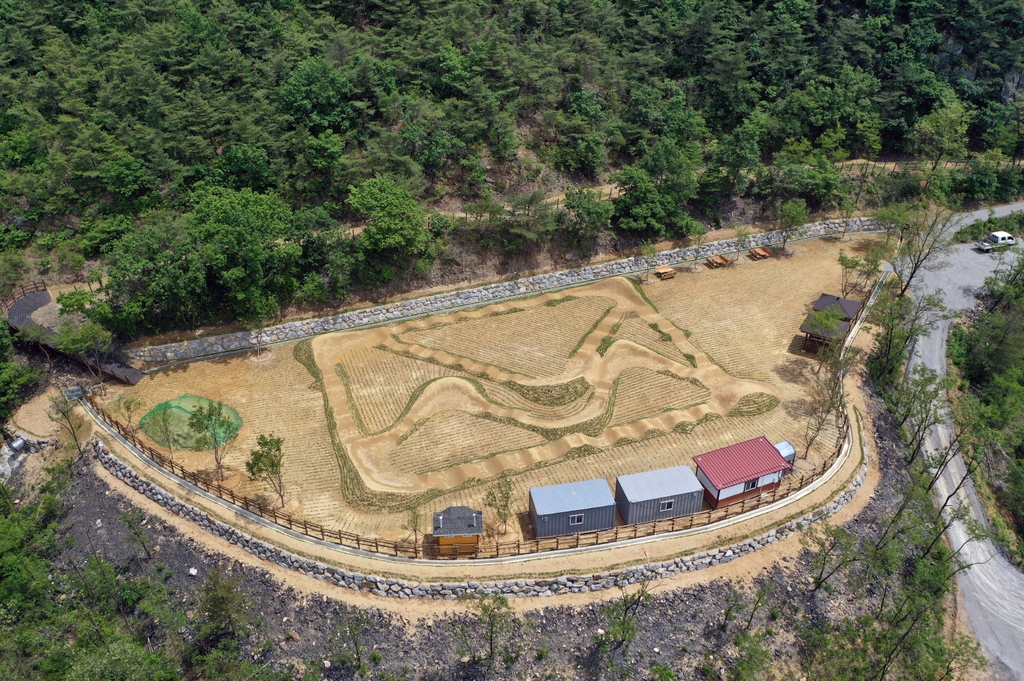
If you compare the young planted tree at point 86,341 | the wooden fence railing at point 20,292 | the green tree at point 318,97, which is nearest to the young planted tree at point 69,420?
the young planted tree at point 86,341

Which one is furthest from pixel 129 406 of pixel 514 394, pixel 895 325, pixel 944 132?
pixel 944 132

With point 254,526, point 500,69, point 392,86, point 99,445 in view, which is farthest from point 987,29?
point 99,445

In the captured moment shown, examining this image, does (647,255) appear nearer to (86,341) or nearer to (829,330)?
(829,330)

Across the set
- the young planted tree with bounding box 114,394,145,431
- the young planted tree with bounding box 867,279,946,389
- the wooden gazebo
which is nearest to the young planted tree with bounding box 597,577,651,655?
the wooden gazebo

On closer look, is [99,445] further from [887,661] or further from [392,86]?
[887,661]

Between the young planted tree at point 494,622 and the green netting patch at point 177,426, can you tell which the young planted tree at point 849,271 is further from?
the green netting patch at point 177,426
